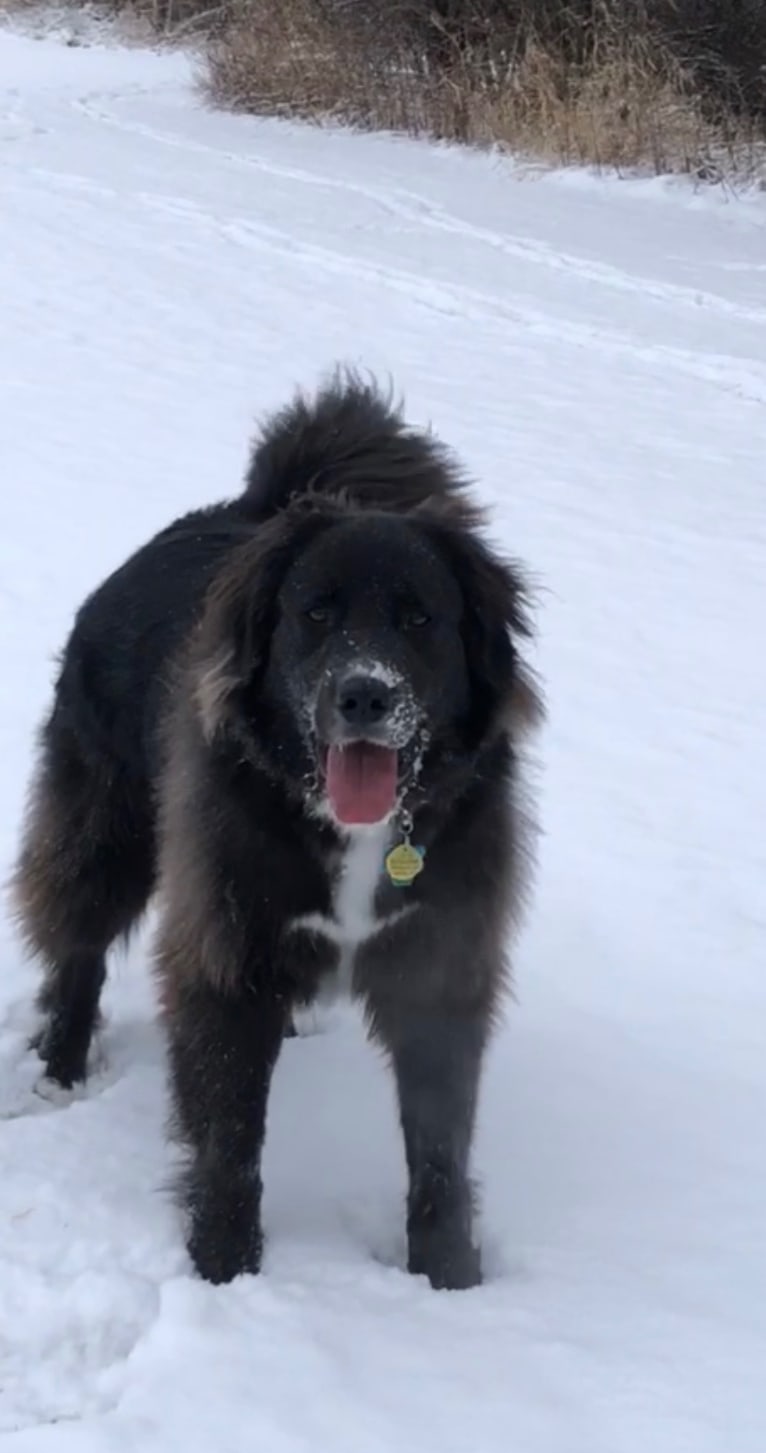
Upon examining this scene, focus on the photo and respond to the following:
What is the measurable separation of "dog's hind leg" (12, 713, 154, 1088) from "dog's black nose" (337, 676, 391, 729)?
1.06 metres

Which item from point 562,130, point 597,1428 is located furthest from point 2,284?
point 597,1428

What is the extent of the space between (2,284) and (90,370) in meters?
2.18

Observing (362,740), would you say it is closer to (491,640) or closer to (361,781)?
(361,781)

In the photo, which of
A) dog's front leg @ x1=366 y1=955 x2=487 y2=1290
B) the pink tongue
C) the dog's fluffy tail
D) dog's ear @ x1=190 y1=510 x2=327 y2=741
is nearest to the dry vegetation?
the dog's fluffy tail

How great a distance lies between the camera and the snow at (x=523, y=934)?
9.45 feet

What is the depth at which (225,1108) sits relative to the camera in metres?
3.21

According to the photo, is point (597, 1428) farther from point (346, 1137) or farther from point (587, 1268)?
point (346, 1137)

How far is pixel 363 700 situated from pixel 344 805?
201 millimetres

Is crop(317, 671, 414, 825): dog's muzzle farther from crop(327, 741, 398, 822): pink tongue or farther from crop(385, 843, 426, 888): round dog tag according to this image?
crop(385, 843, 426, 888): round dog tag

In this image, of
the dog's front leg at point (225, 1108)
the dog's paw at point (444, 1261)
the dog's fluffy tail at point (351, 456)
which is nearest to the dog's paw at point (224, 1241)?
the dog's front leg at point (225, 1108)

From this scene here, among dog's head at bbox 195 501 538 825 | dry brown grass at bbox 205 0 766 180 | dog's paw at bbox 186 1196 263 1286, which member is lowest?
dry brown grass at bbox 205 0 766 180

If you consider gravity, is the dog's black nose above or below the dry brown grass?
above

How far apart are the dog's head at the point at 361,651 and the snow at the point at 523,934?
0.94 meters

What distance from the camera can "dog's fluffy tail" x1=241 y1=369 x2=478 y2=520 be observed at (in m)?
3.50
